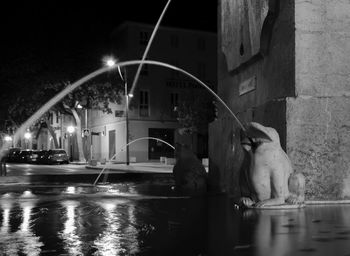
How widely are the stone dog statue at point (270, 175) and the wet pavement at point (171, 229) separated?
30 centimetres

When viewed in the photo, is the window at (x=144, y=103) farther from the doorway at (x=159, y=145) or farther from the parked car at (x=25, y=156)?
the parked car at (x=25, y=156)

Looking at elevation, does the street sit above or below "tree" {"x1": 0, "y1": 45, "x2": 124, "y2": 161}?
below

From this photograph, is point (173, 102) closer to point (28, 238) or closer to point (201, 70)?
point (201, 70)

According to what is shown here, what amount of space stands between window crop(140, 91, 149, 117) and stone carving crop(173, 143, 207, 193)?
1687 inches

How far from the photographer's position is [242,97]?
35.1 ft

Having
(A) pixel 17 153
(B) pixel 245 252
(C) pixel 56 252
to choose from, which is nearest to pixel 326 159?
(B) pixel 245 252

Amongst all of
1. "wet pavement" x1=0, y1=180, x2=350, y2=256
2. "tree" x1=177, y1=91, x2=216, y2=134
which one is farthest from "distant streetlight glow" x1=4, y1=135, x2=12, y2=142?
"wet pavement" x1=0, y1=180, x2=350, y2=256

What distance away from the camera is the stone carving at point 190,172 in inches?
421

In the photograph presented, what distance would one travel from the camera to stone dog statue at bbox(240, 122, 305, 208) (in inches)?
290

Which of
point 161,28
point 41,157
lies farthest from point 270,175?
point 161,28

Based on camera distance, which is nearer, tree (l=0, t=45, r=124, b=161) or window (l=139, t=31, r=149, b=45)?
tree (l=0, t=45, r=124, b=161)

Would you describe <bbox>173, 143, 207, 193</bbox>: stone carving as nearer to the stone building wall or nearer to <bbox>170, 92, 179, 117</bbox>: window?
the stone building wall

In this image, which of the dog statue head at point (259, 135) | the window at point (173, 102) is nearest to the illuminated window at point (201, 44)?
the window at point (173, 102)

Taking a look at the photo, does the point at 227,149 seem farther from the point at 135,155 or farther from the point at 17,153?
the point at 17,153
